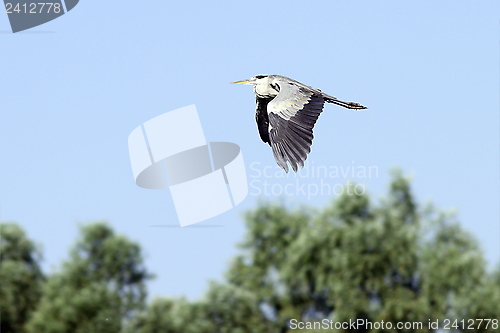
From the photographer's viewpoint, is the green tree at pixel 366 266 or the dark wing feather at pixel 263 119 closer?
the dark wing feather at pixel 263 119

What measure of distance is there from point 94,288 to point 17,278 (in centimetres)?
276

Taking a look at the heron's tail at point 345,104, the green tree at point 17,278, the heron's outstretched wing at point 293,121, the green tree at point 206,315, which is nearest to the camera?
the heron's outstretched wing at point 293,121

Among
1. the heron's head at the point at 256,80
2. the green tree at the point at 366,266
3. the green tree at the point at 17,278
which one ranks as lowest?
the green tree at the point at 366,266

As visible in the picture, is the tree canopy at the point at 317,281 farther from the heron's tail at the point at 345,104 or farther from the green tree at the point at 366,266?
the heron's tail at the point at 345,104

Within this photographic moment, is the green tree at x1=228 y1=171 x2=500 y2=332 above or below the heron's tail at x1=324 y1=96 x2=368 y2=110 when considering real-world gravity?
below

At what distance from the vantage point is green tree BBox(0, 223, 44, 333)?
24.7 m

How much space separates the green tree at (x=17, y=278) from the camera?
81.1 feet

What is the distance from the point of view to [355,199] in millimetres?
27766

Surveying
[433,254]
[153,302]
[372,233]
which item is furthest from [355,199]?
[153,302]

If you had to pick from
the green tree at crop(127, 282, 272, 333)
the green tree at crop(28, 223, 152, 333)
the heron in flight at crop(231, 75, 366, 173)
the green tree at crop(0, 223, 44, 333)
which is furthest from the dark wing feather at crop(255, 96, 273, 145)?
the green tree at crop(0, 223, 44, 333)

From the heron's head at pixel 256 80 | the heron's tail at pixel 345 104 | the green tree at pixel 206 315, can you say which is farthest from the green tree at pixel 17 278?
the heron's tail at pixel 345 104

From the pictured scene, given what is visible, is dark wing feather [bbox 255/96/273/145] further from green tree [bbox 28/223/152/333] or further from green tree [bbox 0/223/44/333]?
green tree [bbox 0/223/44/333]

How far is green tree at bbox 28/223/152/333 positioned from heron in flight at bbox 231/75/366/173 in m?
15.8

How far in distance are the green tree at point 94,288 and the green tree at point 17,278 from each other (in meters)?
0.83
